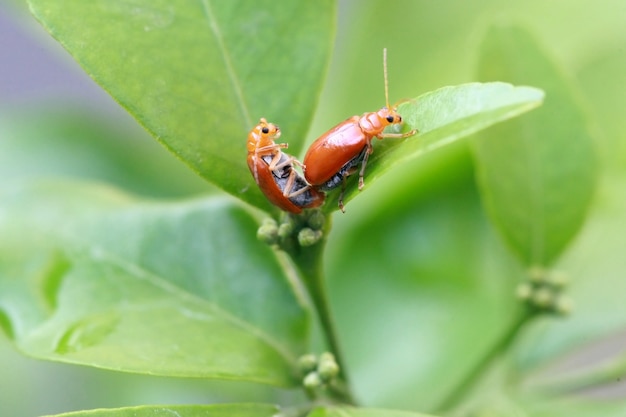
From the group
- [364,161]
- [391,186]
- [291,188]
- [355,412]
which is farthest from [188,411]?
[391,186]

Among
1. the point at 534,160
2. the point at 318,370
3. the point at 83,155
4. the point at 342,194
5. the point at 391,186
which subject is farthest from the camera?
the point at 83,155

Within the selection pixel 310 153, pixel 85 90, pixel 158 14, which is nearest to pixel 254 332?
pixel 310 153

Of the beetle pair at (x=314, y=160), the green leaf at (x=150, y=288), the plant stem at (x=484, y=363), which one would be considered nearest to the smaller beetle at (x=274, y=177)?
the beetle pair at (x=314, y=160)

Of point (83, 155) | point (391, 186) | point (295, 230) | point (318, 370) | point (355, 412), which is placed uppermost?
point (83, 155)

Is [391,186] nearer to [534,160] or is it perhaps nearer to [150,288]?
[534,160]

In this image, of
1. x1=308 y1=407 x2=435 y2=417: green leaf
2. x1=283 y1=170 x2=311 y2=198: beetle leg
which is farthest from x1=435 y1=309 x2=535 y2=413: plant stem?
x1=283 y1=170 x2=311 y2=198: beetle leg

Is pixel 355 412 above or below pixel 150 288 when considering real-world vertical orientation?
below

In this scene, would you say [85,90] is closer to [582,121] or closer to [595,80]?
[595,80]
